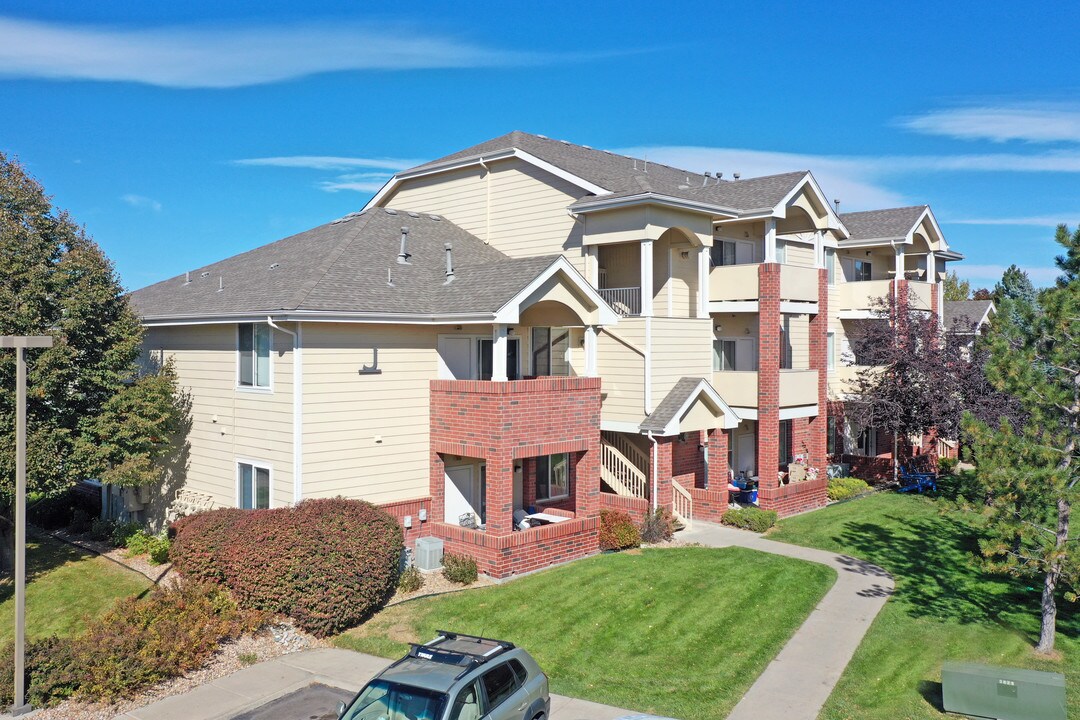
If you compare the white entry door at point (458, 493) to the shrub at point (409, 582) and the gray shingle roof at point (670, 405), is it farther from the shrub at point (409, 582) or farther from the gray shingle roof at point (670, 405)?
the gray shingle roof at point (670, 405)

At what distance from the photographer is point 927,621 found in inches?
602

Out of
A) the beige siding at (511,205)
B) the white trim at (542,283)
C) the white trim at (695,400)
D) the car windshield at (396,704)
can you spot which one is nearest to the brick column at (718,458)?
the white trim at (695,400)

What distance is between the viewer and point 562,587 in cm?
1672

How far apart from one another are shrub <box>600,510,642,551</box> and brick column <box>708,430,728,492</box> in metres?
4.49

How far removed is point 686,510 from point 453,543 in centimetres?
737

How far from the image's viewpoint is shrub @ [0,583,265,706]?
11938 millimetres

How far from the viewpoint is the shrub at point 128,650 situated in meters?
11.9

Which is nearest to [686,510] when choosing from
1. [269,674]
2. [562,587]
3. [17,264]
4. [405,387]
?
[562,587]

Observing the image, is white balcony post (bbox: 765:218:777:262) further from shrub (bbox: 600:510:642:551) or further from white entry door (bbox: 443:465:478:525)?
white entry door (bbox: 443:465:478:525)

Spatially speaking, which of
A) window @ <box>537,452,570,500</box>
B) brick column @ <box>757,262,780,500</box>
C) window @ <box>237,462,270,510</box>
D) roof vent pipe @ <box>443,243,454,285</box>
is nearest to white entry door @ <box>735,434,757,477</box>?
brick column @ <box>757,262,780,500</box>

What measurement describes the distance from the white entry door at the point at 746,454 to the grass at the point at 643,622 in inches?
374

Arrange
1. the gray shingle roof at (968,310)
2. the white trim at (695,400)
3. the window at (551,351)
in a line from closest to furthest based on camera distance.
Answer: the white trim at (695,400) < the window at (551,351) < the gray shingle roof at (968,310)

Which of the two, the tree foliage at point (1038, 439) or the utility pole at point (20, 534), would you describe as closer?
the utility pole at point (20, 534)

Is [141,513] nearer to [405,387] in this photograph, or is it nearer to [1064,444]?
[405,387]
